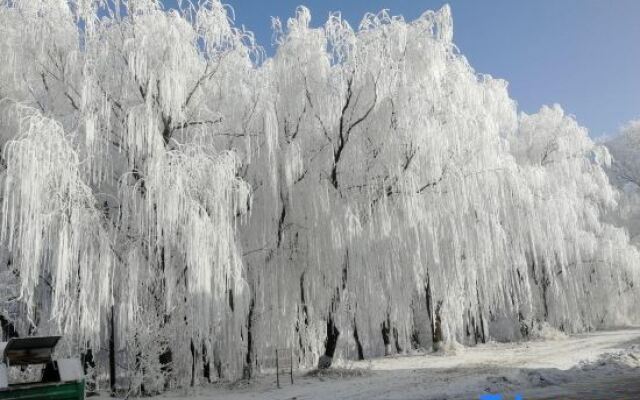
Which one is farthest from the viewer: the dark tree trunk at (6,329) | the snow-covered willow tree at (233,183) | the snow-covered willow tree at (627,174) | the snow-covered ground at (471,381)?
the snow-covered willow tree at (627,174)

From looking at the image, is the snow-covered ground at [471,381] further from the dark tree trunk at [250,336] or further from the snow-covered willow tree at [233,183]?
the snow-covered willow tree at [233,183]

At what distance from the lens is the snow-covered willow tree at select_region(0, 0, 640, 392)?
10.0m

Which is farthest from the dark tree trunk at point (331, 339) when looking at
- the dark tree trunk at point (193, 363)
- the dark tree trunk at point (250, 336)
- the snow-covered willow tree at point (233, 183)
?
the dark tree trunk at point (193, 363)

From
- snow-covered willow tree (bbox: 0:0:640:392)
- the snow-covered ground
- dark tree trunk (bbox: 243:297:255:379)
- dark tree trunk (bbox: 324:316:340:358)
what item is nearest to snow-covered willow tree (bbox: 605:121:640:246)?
the snow-covered ground

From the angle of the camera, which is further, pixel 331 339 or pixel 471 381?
pixel 331 339

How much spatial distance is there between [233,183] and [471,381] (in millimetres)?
6128

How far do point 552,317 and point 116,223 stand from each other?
742 inches

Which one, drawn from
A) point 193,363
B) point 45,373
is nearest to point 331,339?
point 193,363

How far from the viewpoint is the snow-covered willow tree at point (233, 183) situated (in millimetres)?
10047

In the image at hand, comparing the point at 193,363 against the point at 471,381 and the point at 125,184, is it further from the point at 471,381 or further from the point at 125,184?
the point at 471,381

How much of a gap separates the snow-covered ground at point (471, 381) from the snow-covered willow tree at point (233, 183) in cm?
96

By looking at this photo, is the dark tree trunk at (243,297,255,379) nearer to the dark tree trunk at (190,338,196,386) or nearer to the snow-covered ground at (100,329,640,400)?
the snow-covered ground at (100,329,640,400)

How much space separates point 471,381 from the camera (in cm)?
1020

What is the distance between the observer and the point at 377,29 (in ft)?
42.3
